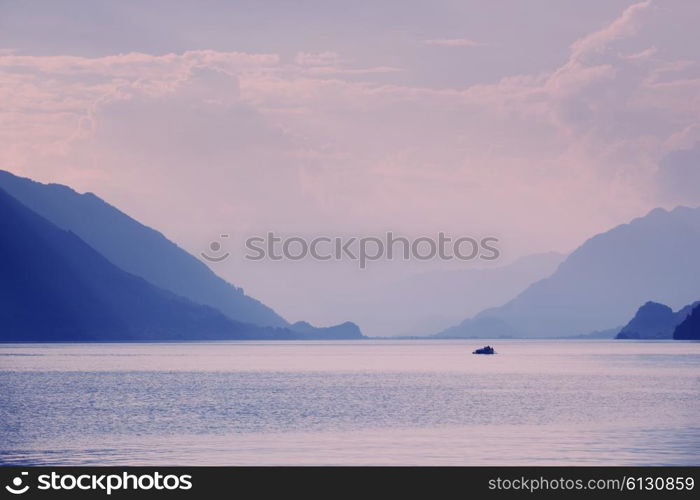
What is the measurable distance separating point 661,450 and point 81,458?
3096 cm

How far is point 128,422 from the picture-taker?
77062 millimetres
